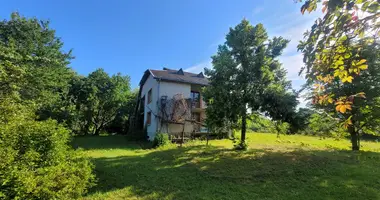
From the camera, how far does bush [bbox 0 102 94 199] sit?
312 cm

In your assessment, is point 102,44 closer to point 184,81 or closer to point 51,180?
point 184,81

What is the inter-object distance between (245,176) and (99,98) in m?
22.1

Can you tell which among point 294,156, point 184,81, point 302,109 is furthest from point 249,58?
point 184,81

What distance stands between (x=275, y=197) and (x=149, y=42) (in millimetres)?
12281

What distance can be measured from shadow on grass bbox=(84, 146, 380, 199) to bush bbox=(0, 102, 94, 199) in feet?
6.13

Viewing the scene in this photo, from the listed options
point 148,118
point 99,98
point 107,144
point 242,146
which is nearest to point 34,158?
point 242,146

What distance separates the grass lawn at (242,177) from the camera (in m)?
5.52

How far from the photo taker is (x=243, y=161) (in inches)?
328

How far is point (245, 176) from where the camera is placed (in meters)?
6.84

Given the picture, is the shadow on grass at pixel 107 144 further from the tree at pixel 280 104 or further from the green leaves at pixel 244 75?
the tree at pixel 280 104

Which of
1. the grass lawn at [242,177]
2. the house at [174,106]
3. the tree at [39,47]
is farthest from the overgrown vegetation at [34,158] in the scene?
the house at [174,106]

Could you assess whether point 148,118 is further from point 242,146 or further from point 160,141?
point 242,146

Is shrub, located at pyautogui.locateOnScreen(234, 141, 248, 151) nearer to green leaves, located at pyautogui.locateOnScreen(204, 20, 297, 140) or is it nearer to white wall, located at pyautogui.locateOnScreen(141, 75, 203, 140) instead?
green leaves, located at pyautogui.locateOnScreen(204, 20, 297, 140)

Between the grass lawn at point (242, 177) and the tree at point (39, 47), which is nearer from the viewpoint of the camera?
the grass lawn at point (242, 177)
